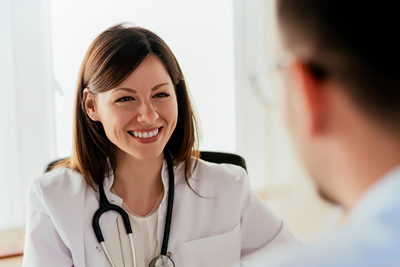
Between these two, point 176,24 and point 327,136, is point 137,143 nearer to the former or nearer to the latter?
point 327,136

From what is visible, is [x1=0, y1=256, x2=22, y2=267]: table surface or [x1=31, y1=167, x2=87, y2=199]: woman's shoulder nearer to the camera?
[x1=31, y1=167, x2=87, y2=199]: woman's shoulder

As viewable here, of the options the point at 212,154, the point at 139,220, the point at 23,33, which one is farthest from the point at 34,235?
the point at 23,33

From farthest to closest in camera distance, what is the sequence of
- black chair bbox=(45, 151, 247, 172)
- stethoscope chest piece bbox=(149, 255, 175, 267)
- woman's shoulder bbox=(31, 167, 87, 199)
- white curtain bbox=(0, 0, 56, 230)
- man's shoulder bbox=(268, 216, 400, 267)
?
white curtain bbox=(0, 0, 56, 230) < black chair bbox=(45, 151, 247, 172) < woman's shoulder bbox=(31, 167, 87, 199) < stethoscope chest piece bbox=(149, 255, 175, 267) < man's shoulder bbox=(268, 216, 400, 267)

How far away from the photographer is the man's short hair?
1.29 feet

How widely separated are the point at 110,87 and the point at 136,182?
0.33 m

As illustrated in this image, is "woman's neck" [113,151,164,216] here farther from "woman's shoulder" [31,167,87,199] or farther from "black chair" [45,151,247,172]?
"black chair" [45,151,247,172]

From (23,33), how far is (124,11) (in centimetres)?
64

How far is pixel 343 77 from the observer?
Answer: 412 millimetres

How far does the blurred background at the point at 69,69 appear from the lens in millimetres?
2219

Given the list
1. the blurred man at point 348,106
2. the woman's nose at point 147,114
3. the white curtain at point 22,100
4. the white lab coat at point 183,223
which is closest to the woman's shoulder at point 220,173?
the white lab coat at point 183,223

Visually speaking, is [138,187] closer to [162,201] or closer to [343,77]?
[162,201]

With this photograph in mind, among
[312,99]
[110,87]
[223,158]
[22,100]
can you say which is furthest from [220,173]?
→ [22,100]

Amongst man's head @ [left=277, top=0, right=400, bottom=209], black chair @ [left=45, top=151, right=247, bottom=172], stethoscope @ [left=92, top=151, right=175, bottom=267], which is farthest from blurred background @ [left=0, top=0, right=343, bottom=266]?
man's head @ [left=277, top=0, right=400, bottom=209]

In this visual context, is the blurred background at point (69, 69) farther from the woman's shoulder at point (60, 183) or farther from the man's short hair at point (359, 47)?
the man's short hair at point (359, 47)
